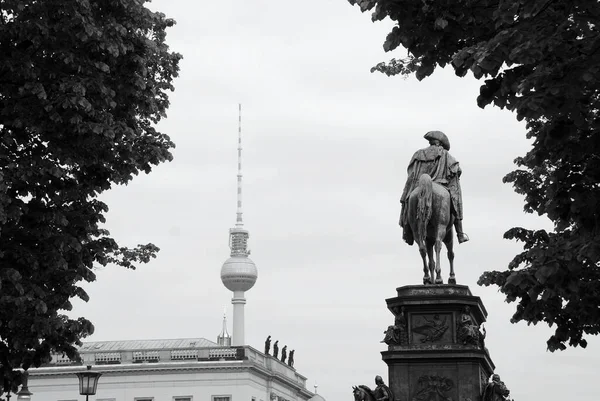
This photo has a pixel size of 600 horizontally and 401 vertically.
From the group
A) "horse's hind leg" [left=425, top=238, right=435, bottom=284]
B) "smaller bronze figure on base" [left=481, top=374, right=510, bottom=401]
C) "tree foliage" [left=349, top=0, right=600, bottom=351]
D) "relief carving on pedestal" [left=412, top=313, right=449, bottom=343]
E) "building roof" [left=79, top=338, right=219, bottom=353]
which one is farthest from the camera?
"building roof" [left=79, top=338, right=219, bottom=353]

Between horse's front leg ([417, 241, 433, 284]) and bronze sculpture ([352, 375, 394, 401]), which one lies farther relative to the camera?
horse's front leg ([417, 241, 433, 284])

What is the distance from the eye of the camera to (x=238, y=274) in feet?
488

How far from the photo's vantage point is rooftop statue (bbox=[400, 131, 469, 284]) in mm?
19562

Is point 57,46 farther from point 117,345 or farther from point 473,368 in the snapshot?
point 117,345

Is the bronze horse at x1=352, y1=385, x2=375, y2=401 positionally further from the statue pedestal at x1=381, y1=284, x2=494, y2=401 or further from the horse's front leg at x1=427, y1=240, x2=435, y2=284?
the horse's front leg at x1=427, y1=240, x2=435, y2=284

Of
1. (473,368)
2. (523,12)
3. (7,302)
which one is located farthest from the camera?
(7,302)

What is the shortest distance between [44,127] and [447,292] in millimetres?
7246

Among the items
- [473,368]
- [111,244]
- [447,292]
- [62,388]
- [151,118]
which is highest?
[62,388]

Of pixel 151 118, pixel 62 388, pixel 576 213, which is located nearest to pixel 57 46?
pixel 151 118

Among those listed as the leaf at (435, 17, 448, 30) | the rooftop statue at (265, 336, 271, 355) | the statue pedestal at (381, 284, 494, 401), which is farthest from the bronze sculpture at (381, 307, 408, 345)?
the rooftop statue at (265, 336, 271, 355)

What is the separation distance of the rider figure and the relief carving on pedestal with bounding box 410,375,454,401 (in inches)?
107

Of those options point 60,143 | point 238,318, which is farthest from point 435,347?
point 238,318

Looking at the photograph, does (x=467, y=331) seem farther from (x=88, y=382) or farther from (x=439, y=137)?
(x=88, y=382)

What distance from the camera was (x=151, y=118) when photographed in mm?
22672
